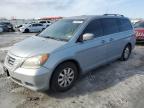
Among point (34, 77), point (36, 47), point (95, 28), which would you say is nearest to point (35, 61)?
point (34, 77)

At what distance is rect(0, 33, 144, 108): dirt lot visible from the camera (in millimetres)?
4066

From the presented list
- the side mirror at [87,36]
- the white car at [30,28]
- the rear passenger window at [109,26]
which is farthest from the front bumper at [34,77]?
the white car at [30,28]

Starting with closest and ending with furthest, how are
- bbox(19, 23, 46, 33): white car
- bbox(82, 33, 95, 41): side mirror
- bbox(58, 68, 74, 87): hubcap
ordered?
1. bbox(58, 68, 74, 87): hubcap
2. bbox(82, 33, 95, 41): side mirror
3. bbox(19, 23, 46, 33): white car

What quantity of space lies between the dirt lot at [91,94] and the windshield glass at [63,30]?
50.6 inches

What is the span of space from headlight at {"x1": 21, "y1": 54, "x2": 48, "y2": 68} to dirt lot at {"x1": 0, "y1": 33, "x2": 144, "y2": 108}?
0.77m

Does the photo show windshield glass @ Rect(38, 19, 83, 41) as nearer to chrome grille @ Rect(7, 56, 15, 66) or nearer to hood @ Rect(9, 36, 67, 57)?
hood @ Rect(9, 36, 67, 57)

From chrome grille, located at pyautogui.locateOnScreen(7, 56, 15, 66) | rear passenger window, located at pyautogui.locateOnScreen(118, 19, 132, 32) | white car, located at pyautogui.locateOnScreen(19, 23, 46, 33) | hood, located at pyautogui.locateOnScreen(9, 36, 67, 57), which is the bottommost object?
white car, located at pyautogui.locateOnScreen(19, 23, 46, 33)

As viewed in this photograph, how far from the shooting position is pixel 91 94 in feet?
14.9

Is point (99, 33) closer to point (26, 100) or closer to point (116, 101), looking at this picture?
point (116, 101)

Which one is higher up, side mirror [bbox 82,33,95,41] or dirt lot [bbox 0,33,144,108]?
side mirror [bbox 82,33,95,41]

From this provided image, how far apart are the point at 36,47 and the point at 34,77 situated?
0.82 meters

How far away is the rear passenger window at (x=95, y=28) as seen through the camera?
17.2 ft

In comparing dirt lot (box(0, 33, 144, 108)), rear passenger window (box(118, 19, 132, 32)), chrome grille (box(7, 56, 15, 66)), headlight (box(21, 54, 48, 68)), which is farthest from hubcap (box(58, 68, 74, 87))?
rear passenger window (box(118, 19, 132, 32))

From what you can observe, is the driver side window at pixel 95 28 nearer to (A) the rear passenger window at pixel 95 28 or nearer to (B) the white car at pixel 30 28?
(A) the rear passenger window at pixel 95 28
